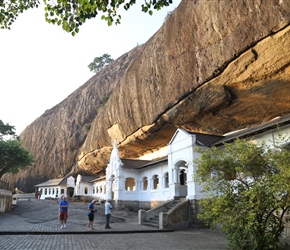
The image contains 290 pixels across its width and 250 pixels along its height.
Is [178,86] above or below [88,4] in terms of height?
above

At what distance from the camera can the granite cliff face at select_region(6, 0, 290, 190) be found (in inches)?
581

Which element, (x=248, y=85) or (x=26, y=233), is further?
(x=248, y=85)

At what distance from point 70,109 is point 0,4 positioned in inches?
1796

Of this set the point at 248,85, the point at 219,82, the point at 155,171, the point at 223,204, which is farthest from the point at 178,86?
the point at 223,204

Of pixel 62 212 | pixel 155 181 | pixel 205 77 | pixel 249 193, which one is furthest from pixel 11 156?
pixel 249 193

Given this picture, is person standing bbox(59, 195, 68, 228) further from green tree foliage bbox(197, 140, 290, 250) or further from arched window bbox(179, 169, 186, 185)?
arched window bbox(179, 169, 186, 185)

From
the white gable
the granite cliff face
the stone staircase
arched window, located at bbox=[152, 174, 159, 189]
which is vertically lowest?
the stone staircase

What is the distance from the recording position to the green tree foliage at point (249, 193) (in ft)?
27.4

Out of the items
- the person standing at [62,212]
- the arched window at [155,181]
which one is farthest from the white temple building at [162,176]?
the person standing at [62,212]

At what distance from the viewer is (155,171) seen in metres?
25.6

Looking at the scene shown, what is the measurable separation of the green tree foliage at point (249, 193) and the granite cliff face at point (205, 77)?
24.6ft

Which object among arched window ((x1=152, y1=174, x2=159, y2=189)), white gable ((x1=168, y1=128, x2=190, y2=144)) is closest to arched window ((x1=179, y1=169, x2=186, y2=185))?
arched window ((x1=152, y1=174, x2=159, y2=189))

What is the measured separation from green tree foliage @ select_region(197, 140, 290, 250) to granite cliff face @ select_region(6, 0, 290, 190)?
24.6 feet

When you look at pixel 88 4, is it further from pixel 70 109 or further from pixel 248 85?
pixel 70 109
